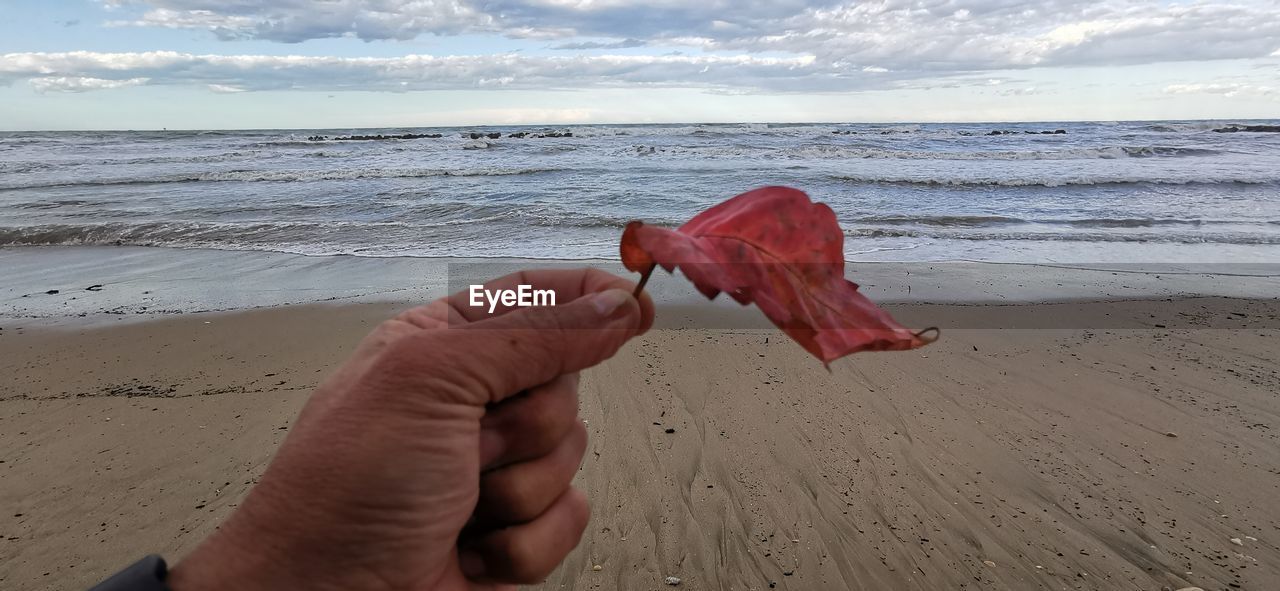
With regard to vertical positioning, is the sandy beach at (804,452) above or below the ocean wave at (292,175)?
below

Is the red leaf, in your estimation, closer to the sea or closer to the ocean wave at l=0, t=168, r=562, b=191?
the sea

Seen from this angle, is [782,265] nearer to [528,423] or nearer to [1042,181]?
[528,423]

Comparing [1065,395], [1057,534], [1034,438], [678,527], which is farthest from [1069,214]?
[678,527]

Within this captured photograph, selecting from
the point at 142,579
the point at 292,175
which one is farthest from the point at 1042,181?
the point at 292,175

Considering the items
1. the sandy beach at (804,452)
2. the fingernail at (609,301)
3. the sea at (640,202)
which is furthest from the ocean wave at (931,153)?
the fingernail at (609,301)

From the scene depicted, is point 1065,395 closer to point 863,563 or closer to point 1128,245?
point 863,563

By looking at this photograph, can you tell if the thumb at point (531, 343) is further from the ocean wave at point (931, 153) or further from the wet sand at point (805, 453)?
the ocean wave at point (931, 153)
